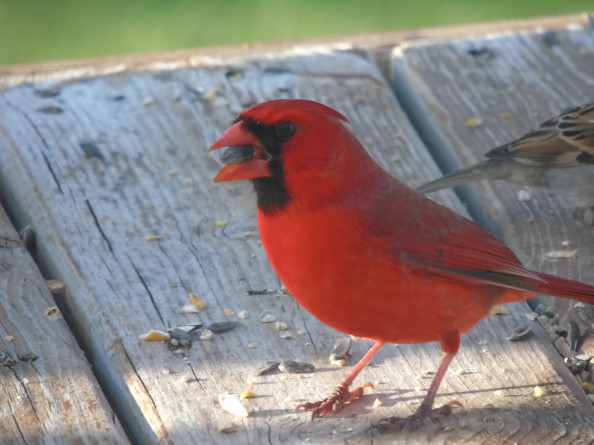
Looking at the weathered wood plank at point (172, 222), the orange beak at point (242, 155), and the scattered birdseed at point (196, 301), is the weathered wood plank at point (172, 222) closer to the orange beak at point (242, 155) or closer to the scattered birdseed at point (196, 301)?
the scattered birdseed at point (196, 301)

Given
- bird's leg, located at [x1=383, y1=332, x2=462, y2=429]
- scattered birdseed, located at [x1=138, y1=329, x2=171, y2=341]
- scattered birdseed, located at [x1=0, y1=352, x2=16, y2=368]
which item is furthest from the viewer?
scattered birdseed, located at [x1=138, y1=329, x2=171, y2=341]

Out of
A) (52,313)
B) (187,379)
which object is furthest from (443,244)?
(52,313)

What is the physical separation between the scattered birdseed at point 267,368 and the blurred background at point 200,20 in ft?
14.5

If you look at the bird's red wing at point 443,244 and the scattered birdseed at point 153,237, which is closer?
the bird's red wing at point 443,244

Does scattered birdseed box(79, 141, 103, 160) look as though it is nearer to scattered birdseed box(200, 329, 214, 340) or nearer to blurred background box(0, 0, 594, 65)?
scattered birdseed box(200, 329, 214, 340)

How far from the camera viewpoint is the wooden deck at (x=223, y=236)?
2.23 metres

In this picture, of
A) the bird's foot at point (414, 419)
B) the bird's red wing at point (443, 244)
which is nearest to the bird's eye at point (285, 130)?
the bird's red wing at point (443, 244)

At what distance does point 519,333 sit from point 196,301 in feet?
2.52

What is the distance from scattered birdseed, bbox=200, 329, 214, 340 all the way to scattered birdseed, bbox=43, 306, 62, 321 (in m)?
0.33

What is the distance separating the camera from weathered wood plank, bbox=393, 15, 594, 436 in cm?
308

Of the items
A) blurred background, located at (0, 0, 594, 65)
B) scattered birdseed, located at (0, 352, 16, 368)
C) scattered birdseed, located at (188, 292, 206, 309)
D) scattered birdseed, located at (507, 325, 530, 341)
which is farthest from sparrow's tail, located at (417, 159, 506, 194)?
blurred background, located at (0, 0, 594, 65)

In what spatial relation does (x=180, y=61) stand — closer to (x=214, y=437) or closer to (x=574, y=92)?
(x=574, y=92)

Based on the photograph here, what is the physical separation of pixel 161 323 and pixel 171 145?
37.8 inches

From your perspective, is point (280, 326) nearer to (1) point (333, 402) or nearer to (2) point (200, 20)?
(1) point (333, 402)
